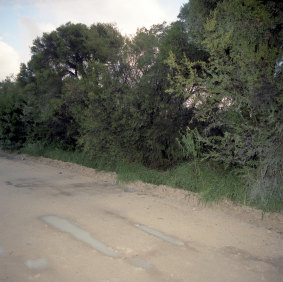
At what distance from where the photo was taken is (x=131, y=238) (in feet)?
16.6

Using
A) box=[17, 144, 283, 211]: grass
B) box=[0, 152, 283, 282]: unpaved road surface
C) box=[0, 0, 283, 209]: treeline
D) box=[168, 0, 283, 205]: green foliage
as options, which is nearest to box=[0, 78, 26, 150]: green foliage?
box=[0, 0, 283, 209]: treeline

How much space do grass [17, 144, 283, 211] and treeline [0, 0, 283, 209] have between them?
23 cm

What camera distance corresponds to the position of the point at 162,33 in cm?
1180

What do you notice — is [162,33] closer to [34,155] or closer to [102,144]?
[102,144]

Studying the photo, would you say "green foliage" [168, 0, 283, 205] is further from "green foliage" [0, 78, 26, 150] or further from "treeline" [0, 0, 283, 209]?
"green foliage" [0, 78, 26, 150]

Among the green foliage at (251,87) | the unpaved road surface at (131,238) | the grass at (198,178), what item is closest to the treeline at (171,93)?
the green foliage at (251,87)

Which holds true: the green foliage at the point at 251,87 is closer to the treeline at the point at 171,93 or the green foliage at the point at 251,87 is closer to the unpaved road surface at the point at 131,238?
the treeline at the point at 171,93

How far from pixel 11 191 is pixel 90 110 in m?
3.92

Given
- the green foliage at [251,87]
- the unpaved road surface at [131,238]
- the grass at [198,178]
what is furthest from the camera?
the grass at [198,178]

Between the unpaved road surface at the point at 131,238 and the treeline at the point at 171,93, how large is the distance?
1.45 meters

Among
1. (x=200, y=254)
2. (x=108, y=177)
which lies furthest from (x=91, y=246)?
(x=108, y=177)

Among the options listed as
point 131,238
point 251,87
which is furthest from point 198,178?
point 131,238

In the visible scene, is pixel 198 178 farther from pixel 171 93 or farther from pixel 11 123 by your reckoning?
Result: pixel 11 123

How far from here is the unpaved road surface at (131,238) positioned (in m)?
4.00
